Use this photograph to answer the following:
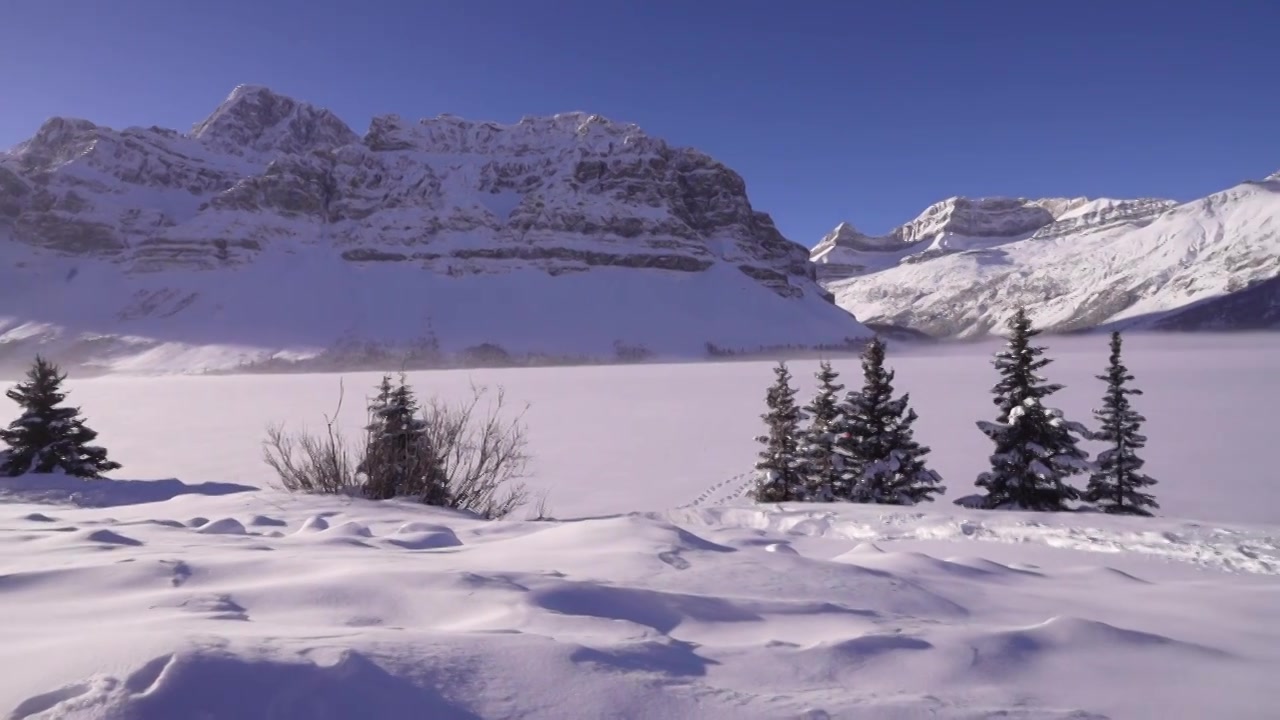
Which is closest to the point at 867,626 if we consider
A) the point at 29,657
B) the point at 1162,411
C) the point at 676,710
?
the point at 676,710

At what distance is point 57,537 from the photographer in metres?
3.91

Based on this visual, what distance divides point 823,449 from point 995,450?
3.61 m

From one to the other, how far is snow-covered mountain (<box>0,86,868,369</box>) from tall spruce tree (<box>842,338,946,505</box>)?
97.0m

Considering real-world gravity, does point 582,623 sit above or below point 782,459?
above

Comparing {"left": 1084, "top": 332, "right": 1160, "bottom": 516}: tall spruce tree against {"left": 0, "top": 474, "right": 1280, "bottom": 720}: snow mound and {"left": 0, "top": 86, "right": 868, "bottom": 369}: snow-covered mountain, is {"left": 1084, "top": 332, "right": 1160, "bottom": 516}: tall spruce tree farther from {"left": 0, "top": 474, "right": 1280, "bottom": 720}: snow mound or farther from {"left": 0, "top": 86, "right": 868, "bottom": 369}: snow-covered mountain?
{"left": 0, "top": 86, "right": 868, "bottom": 369}: snow-covered mountain

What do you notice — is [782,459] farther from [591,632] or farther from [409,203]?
[409,203]

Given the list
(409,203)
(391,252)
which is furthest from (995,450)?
(409,203)

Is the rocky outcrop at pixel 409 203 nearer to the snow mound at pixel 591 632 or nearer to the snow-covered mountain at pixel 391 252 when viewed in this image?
the snow-covered mountain at pixel 391 252

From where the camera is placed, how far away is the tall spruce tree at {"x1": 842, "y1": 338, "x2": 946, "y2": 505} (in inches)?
556

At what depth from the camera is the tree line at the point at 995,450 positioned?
41.1 feet

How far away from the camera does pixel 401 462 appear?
10188mm

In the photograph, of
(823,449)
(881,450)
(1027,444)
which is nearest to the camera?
(1027,444)

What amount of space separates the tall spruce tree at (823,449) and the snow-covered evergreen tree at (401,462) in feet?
28.6

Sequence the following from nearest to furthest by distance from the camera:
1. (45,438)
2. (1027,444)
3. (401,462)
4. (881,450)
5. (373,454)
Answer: (373,454), (401,462), (1027,444), (45,438), (881,450)
